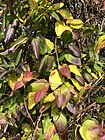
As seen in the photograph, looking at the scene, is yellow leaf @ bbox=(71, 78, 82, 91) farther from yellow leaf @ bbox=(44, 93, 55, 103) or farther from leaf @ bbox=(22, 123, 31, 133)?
leaf @ bbox=(22, 123, 31, 133)

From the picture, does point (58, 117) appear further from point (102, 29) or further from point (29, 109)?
point (102, 29)

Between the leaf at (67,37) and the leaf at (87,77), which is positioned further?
the leaf at (87,77)

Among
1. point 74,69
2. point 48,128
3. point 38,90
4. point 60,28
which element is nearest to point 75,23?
point 60,28

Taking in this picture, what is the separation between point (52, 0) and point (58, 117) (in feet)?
1.31

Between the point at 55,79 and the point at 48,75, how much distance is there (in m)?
0.07

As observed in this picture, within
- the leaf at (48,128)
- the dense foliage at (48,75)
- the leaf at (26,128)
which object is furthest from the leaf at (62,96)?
the leaf at (26,128)

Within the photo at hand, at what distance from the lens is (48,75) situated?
1155 mm

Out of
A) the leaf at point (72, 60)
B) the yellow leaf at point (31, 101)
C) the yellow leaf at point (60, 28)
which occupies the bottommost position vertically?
the yellow leaf at point (31, 101)

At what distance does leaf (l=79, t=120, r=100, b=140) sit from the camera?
1.02 metres

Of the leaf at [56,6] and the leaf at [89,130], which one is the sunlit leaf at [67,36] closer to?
the leaf at [56,6]

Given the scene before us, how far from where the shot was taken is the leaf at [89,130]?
1.02 m

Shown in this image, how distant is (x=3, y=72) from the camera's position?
1.12 m

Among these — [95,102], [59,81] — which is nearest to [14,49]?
[59,81]

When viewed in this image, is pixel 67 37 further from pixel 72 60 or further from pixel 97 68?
pixel 97 68
